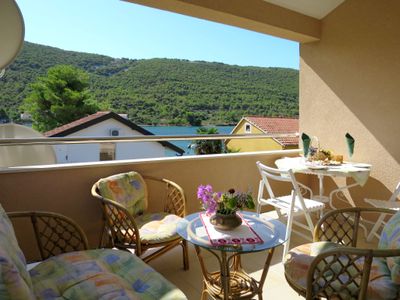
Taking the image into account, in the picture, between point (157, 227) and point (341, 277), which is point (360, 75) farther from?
point (157, 227)

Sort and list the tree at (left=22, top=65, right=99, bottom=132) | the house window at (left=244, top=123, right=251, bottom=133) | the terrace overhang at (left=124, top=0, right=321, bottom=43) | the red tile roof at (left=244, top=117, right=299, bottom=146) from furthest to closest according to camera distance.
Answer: the tree at (left=22, top=65, right=99, bottom=132) → the house window at (left=244, top=123, right=251, bottom=133) → the red tile roof at (left=244, top=117, right=299, bottom=146) → the terrace overhang at (left=124, top=0, right=321, bottom=43)

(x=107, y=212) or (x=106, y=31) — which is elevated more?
(x=106, y=31)

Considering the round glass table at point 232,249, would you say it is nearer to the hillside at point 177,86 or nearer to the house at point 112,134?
the hillside at point 177,86

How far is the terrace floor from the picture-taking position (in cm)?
211

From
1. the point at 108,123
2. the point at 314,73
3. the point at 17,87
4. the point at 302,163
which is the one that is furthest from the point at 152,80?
the point at 302,163

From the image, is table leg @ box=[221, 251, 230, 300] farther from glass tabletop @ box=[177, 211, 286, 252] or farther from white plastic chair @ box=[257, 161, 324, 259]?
white plastic chair @ box=[257, 161, 324, 259]

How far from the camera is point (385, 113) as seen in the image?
126 inches

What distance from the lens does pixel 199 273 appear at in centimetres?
237

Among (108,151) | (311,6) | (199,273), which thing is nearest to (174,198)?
(199,273)

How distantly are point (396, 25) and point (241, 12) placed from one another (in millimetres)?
1554

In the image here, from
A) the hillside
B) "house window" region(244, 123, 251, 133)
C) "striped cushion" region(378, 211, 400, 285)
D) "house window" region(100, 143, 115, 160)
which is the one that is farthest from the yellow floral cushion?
"house window" region(244, 123, 251, 133)

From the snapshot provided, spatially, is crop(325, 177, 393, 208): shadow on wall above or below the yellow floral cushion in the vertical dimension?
below

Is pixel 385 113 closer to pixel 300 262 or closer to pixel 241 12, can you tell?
pixel 241 12

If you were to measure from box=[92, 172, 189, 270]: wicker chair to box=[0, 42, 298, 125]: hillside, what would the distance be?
26.1 feet
